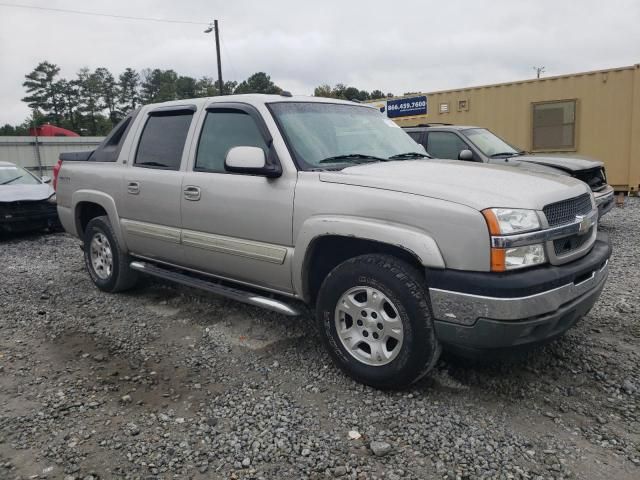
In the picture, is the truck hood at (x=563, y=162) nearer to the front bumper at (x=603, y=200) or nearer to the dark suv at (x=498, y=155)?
the dark suv at (x=498, y=155)

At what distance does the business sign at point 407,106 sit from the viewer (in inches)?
567

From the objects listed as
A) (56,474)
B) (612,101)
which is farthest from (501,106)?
(56,474)

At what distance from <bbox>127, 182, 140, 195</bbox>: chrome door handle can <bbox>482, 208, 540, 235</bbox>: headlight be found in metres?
3.17

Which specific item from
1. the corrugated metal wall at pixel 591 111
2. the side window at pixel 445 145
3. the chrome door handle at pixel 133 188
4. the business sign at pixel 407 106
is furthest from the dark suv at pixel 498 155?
the business sign at pixel 407 106

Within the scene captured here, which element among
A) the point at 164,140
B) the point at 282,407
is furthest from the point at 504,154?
the point at 282,407

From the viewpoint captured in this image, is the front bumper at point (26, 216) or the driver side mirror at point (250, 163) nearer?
the driver side mirror at point (250, 163)

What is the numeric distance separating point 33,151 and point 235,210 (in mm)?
17347

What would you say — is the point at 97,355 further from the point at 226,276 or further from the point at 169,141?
the point at 169,141

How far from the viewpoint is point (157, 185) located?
441 centimetres

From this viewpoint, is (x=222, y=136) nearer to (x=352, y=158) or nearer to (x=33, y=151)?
(x=352, y=158)

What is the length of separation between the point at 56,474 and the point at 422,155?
3222 mm

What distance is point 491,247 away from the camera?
2.62 metres

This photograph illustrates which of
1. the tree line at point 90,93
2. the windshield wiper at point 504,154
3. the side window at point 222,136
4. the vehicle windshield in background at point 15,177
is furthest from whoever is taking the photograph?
the tree line at point 90,93

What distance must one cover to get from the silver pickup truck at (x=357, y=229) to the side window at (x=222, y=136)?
0.01 m
